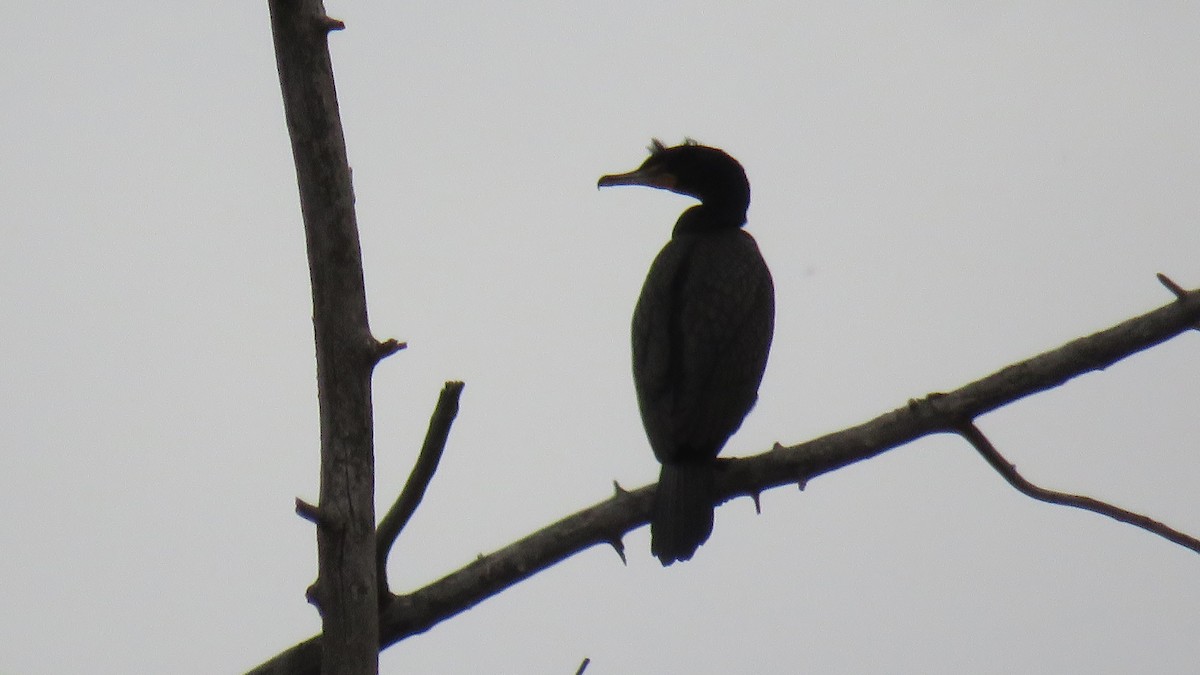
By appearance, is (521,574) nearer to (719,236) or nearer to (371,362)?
(371,362)

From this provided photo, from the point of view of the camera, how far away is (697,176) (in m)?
4.76

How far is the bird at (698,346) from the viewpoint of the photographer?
3643 millimetres

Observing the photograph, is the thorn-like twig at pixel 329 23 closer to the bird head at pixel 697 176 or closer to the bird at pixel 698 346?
the bird at pixel 698 346

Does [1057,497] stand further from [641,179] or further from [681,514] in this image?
[641,179]

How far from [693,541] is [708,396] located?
53 centimetres

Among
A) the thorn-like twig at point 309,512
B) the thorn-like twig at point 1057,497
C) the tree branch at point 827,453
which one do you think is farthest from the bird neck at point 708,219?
the thorn-like twig at point 309,512

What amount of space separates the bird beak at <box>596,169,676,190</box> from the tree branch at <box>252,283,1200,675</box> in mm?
1662

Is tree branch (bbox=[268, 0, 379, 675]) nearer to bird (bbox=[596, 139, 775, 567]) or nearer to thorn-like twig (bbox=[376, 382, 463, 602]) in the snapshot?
thorn-like twig (bbox=[376, 382, 463, 602])

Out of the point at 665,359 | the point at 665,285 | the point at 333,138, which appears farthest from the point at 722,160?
the point at 333,138

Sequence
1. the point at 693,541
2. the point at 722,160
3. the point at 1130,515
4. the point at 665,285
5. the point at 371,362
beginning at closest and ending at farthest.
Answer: the point at 371,362, the point at 1130,515, the point at 693,541, the point at 665,285, the point at 722,160

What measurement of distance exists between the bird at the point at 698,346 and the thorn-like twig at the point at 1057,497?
763 mm

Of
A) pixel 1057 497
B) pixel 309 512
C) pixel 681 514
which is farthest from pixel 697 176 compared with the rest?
pixel 309 512

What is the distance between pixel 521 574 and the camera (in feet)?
9.87

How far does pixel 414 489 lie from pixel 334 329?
0.38 metres
